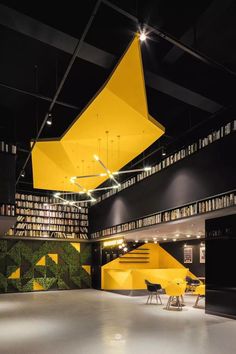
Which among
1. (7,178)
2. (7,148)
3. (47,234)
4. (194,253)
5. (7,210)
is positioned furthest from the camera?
(47,234)

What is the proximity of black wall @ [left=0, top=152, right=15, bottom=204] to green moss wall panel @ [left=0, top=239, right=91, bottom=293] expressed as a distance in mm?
7233

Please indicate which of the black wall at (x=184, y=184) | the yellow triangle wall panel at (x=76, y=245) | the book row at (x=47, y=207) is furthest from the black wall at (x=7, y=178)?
the yellow triangle wall panel at (x=76, y=245)

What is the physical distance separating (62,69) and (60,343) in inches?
222

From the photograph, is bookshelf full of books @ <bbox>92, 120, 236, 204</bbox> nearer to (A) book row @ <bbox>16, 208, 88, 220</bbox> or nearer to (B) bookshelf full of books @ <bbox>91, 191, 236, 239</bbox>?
(B) bookshelf full of books @ <bbox>91, 191, 236, 239</bbox>

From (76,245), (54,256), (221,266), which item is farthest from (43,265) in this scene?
(221,266)

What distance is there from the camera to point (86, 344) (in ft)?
18.9

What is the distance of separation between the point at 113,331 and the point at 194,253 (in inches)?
354

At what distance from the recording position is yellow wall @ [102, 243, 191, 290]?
1449 centimetres

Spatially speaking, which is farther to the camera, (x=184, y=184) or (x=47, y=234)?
(x=47, y=234)

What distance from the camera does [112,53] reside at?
6988 millimetres

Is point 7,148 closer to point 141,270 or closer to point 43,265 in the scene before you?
point 141,270

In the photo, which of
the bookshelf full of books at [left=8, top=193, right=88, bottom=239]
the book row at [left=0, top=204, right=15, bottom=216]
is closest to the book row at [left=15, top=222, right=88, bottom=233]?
the bookshelf full of books at [left=8, top=193, right=88, bottom=239]

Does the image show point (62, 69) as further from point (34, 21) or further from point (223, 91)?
point (223, 91)

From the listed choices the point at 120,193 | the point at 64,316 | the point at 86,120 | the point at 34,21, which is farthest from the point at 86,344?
the point at 120,193
